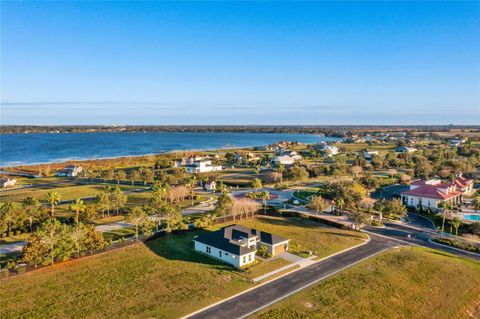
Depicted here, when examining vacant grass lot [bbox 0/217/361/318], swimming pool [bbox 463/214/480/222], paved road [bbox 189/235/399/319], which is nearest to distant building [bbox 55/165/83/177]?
vacant grass lot [bbox 0/217/361/318]

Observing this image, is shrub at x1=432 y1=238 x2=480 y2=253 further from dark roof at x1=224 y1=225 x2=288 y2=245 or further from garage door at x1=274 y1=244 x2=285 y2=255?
garage door at x1=274 y1=244 x2=285 y2=255

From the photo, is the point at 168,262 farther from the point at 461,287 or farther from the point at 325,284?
the point at 461,287

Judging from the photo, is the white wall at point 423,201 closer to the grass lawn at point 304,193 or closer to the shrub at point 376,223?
the shrub at point 376,223

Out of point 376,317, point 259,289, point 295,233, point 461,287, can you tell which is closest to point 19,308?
point 259,289

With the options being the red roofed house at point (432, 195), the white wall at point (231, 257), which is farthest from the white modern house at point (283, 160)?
the white wall at point (231, 257)

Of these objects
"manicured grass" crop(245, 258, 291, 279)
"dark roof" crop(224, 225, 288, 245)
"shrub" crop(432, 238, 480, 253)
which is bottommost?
"manicured grass" crop(245, 258, 291, 279)

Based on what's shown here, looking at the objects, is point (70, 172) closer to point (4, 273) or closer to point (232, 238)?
point (4, 273)
